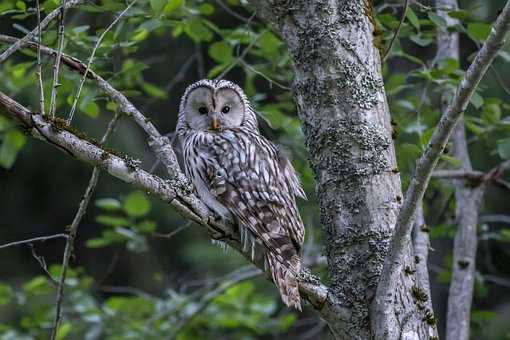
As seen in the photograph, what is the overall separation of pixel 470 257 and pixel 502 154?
624 millimetres

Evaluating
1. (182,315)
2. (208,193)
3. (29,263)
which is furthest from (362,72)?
(29,263)

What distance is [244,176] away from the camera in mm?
4152

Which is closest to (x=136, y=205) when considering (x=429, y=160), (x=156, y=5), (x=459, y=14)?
(x=156, y=5)

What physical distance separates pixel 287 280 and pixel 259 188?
0.86m

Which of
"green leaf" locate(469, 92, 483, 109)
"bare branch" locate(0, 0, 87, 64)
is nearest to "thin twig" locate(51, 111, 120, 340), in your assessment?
"bare branch" locate(0, 0, 87, 64)

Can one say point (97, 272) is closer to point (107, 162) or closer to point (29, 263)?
point (29, 263)

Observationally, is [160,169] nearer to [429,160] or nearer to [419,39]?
[419,39]

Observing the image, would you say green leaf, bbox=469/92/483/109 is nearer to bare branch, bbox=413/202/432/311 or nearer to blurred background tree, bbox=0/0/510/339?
blurred background tree, bbox=0/0/510/339

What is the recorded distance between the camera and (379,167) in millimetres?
3275

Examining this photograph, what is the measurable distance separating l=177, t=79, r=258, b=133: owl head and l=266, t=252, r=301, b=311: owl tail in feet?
4.74

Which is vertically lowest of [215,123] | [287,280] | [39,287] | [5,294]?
[5,294]

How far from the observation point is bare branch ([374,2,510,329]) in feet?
8.61

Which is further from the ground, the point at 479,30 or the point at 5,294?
the point at 479,30

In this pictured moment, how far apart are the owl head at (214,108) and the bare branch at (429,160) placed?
1.94 m
